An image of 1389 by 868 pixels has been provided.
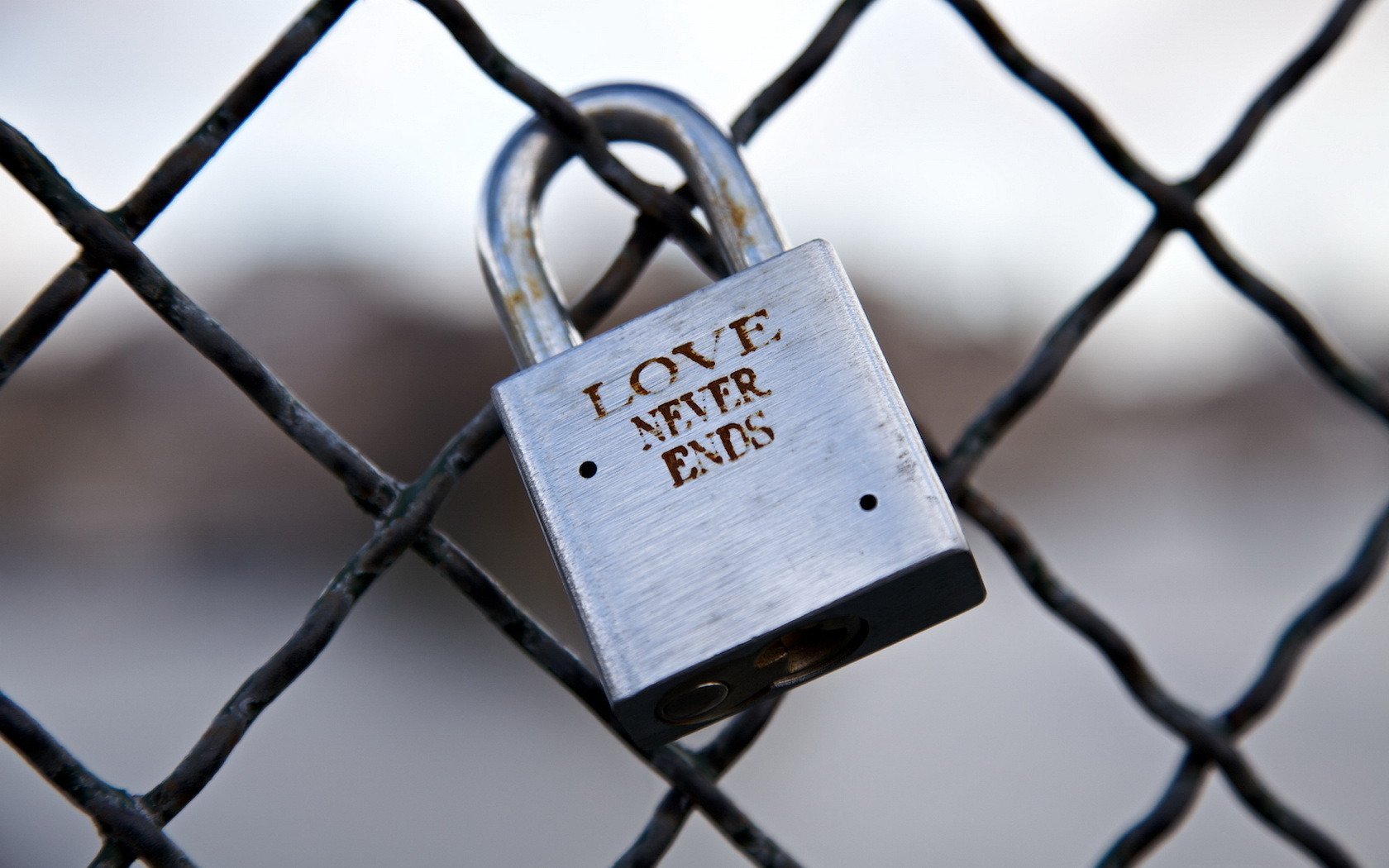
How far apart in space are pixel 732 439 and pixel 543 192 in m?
0.18

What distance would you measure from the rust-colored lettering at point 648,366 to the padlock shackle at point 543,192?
0.23 feet

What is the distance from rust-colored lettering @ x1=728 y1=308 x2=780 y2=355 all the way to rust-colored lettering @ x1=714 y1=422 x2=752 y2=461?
0.03 meters

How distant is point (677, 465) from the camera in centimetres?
41

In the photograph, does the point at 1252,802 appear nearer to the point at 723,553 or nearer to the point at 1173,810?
the point at 1173,810

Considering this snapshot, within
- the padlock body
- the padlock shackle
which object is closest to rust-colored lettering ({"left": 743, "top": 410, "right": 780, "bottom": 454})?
the padlock body

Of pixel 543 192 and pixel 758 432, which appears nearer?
pixel 758 432

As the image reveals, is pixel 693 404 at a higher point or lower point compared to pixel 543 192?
lower

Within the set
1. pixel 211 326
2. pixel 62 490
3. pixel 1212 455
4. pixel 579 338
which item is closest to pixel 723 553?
pixel 579 338

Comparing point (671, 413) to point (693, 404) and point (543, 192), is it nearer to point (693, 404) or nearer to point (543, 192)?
point (693, 404)

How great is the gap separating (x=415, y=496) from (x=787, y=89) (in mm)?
295

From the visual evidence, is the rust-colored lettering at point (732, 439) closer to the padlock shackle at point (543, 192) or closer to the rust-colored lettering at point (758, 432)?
the rust-colored lettering at point (758, 432)

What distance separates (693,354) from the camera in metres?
0.42

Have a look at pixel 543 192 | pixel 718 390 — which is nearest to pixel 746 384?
pixel 718 390

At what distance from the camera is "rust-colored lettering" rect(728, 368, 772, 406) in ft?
1.37
